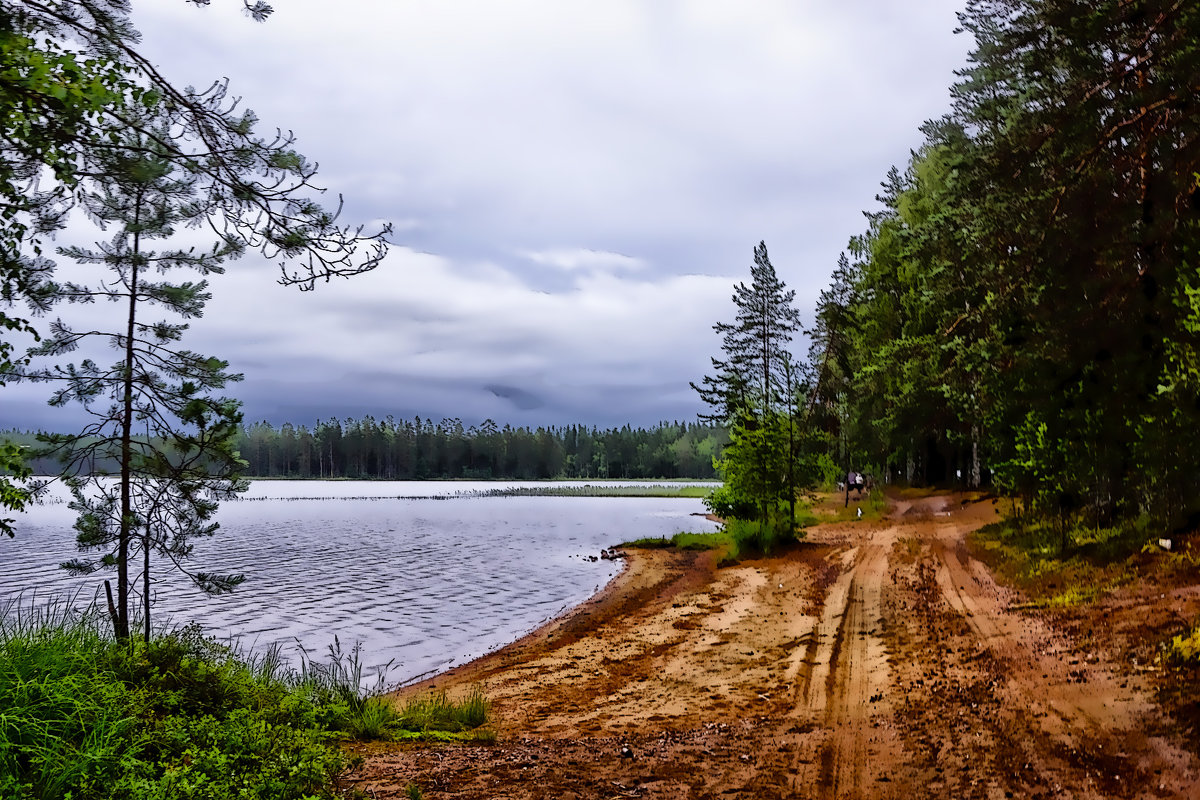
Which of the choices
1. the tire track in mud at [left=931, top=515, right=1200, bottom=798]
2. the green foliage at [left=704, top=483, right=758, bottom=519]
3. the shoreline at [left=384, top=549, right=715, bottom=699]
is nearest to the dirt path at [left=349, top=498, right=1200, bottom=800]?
the tire track in mud at [left=931, top=515, right=1200, bottom=798]

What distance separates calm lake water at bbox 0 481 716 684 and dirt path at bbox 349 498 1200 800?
3.67m

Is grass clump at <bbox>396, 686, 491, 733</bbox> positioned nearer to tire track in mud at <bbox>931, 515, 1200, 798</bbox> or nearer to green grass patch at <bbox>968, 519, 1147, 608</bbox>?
tire track in mud at <bbox>931, 515, 1200, 798</bbox>

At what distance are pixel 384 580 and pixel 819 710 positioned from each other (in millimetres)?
23565

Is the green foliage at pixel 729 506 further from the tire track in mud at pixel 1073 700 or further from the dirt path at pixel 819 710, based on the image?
the tire track in mud at pixel 1073 700

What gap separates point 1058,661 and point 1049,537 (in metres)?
10.1

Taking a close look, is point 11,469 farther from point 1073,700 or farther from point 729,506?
point 729,506

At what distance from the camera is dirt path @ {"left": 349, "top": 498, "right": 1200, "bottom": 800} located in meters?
6.67

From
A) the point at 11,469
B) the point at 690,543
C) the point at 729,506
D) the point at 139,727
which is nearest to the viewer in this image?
the point at 11,469

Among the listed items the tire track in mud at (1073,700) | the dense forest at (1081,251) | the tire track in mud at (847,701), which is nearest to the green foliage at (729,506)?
the dense forest at (1081,251)

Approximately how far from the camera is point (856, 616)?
605 inches

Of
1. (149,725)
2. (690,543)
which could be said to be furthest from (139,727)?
(690,543)

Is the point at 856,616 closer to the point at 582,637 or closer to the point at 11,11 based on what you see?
the point at 582,637

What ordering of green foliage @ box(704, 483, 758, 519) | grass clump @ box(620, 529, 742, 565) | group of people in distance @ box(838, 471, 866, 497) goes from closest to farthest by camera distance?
green foliage @ box(704, 483, 758, 519) < grass clump @ box(620, 529, 742, 565) < group of people in distance @ box(838, 471, 866, 497)

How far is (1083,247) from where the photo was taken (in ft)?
47.1
